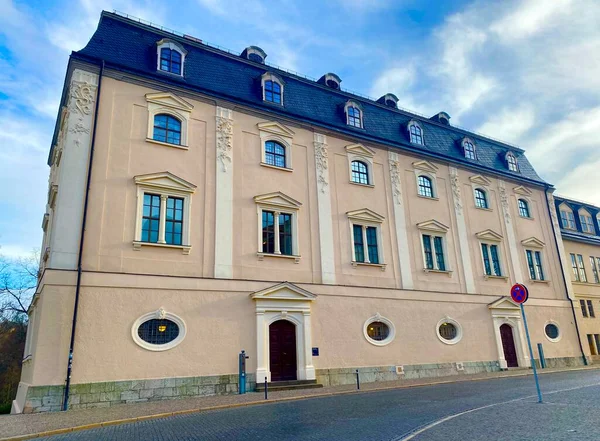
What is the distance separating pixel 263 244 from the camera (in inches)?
730

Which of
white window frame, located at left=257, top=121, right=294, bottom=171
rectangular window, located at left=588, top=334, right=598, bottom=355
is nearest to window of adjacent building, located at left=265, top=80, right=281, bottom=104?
white window frame, located at left=257, top=121, right=294, bottom=171

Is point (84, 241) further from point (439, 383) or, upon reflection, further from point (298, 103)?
point (439, 383)

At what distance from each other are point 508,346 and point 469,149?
41.4ft

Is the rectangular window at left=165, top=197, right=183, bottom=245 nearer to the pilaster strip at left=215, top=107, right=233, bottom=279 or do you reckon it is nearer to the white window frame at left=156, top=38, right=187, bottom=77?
the pilaster strip at left=215, top=107, right=233, bottom=279

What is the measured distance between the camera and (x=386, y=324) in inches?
804

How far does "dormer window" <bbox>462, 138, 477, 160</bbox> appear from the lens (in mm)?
28062

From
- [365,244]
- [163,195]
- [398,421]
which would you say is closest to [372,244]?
[365,244]

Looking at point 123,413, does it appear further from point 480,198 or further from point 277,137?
point 480,198

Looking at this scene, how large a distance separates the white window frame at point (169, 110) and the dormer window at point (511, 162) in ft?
73.8

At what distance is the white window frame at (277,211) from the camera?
60.6ft

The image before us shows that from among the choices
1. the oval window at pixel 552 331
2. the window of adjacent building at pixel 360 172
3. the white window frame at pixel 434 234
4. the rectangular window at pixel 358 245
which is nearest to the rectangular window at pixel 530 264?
A: the oval window at pixel 552 331

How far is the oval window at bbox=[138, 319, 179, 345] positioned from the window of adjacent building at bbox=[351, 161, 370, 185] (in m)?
11.8

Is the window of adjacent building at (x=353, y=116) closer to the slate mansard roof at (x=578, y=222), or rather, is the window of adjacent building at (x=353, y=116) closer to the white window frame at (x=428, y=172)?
the white window frame at (x=428, y=172)

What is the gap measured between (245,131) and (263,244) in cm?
540
